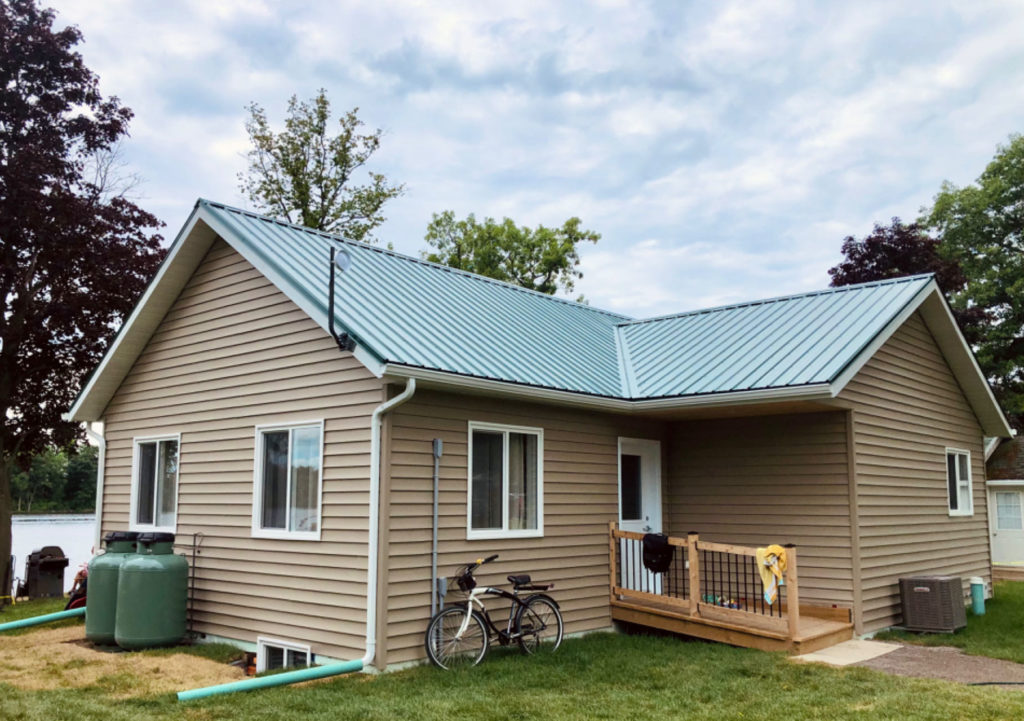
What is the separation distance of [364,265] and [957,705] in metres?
8.13

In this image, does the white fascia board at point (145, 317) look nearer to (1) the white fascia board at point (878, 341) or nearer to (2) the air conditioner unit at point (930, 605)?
(1) the white fascia board at point (878, 341)

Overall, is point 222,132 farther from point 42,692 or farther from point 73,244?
point 42,692

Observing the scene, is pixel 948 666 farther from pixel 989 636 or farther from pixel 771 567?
pixel 989 636

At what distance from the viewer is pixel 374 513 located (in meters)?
8.45

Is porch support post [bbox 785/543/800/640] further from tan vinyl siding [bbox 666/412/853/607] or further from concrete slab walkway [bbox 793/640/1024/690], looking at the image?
tan vinyl siding [bbox 666/412/853/607]

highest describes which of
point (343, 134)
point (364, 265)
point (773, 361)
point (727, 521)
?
point (343, 134)

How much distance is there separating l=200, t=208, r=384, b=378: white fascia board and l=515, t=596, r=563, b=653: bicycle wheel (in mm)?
3076

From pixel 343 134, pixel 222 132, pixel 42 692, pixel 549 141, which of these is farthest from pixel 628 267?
pixel 42 692

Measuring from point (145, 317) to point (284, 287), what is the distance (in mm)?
3270

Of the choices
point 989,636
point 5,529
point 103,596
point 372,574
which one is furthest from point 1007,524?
point 5,529

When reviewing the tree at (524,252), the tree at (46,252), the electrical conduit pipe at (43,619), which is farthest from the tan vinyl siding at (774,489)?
the tree at (524,252)

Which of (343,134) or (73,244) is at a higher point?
(343,134)

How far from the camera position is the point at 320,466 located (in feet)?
30.2

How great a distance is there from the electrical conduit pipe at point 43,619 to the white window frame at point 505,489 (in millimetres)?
6033
